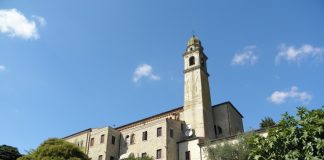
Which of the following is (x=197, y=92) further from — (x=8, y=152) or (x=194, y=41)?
(x=8, y=152)

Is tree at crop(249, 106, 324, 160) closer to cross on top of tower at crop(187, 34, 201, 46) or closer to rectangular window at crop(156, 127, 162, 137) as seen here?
rectangular window at crop(156, 127, 162, 137)

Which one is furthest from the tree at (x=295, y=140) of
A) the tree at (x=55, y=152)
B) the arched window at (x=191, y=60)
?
the arched window at (x=191, y=60)

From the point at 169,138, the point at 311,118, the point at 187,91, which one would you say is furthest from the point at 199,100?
the point at 311,118

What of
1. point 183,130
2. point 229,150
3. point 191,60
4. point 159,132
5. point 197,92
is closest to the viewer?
point 229,150

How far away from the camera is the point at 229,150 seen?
33.6 metres

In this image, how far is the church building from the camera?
138ft

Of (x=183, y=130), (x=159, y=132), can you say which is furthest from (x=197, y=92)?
(x=159, y=132)

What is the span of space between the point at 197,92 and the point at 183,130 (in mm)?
6255

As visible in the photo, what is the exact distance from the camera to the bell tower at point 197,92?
45.0m

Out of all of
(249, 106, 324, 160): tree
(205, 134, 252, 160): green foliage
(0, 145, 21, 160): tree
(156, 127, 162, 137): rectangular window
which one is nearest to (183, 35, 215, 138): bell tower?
(156, 127, 162, 137): rectangular window

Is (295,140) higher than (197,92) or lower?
lower

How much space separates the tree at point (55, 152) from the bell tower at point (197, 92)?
17.7 m

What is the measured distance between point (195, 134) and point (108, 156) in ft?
41.6

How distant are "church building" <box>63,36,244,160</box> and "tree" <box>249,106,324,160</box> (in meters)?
22.5
